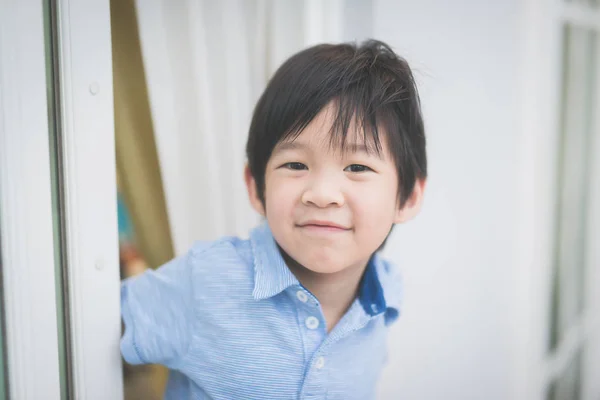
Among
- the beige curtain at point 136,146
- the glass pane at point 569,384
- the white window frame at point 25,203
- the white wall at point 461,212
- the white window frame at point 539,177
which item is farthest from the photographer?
the glass pane at point 569,384

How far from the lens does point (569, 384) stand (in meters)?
2.49

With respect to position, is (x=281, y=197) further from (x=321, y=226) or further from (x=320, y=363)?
(x=320, y=363)

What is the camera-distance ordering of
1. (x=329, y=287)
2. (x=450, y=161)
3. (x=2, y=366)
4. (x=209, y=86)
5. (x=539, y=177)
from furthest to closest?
(x=539, y=177), (x=450, y=161), (x=209, y=86), (x=329, y=287), (x=2, y=366)

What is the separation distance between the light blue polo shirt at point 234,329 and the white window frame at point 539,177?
1294 millimetres

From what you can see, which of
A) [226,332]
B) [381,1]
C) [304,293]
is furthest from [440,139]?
[226,332]

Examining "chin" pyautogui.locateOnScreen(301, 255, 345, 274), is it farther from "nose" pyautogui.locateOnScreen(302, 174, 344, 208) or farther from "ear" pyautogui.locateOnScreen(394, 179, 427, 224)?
"ear" pyautogui.locateOnScreen(394, 179, 427, 224)

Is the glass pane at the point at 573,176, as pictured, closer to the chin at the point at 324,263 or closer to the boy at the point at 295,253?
the boy at the point at 295,253

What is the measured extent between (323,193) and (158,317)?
13.8 inches

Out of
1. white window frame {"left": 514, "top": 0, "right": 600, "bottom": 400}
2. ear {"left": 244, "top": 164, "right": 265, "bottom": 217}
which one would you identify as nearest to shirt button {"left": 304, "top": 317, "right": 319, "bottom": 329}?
ear {"left": 244, "top": 164, "right": 265, "bottom": 217}

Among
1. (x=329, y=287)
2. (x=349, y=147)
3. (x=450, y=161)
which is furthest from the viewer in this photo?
(x=450, y=161)

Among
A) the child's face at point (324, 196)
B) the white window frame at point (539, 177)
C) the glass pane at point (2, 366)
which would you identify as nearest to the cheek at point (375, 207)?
the child's face at point (324, 196)

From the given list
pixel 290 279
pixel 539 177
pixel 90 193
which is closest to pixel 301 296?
pixel 290 279

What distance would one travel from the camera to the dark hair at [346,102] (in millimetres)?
837

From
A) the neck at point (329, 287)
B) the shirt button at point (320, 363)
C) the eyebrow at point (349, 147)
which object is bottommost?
the shirt button at point (320, 363)
